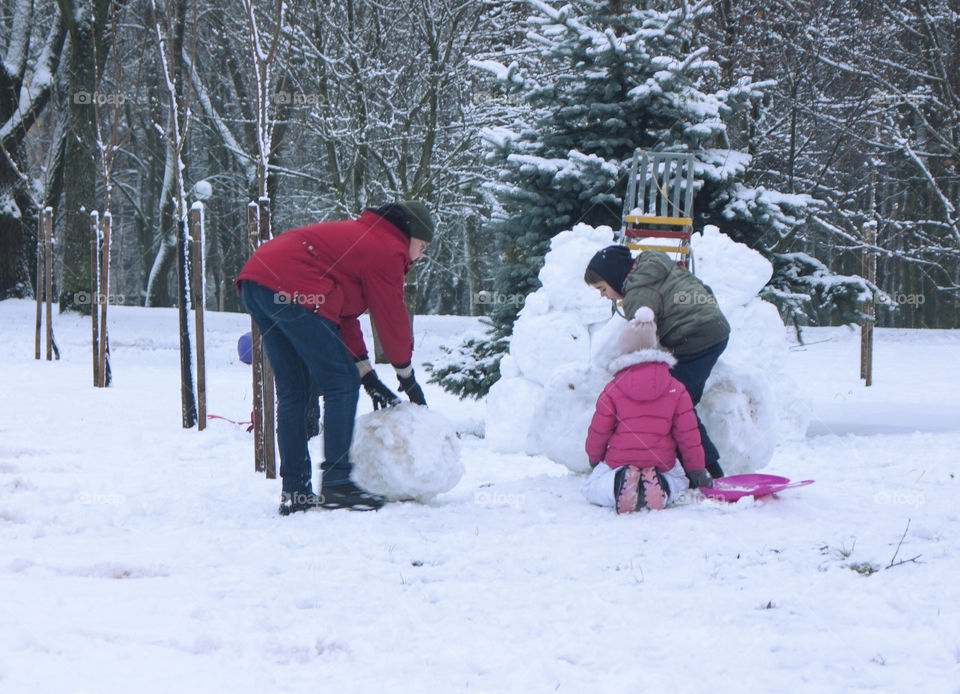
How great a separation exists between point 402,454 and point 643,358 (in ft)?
4.21

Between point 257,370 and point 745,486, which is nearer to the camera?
point 745,486

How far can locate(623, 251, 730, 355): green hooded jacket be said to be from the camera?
4.78m

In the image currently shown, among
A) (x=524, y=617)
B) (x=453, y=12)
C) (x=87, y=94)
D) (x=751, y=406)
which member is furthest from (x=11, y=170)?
(x=524, y=617)

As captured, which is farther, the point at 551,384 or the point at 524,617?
the point at 551,384

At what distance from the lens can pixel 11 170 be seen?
17312mm

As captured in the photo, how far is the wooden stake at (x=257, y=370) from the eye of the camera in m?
5.46

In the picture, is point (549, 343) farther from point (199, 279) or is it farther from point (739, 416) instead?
point (199, 279)

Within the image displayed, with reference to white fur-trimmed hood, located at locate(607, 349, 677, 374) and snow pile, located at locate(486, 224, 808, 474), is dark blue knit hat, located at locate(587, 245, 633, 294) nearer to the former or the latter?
white fur-trimmed hood, located at locate(607, 349, 677, 374)

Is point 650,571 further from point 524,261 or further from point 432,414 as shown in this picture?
point 524,261

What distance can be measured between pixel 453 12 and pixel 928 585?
43.4ft

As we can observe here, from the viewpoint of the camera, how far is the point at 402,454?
4.47 metres

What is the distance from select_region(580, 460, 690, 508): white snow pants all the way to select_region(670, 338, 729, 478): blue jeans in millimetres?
311

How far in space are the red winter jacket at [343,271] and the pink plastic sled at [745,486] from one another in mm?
1655
